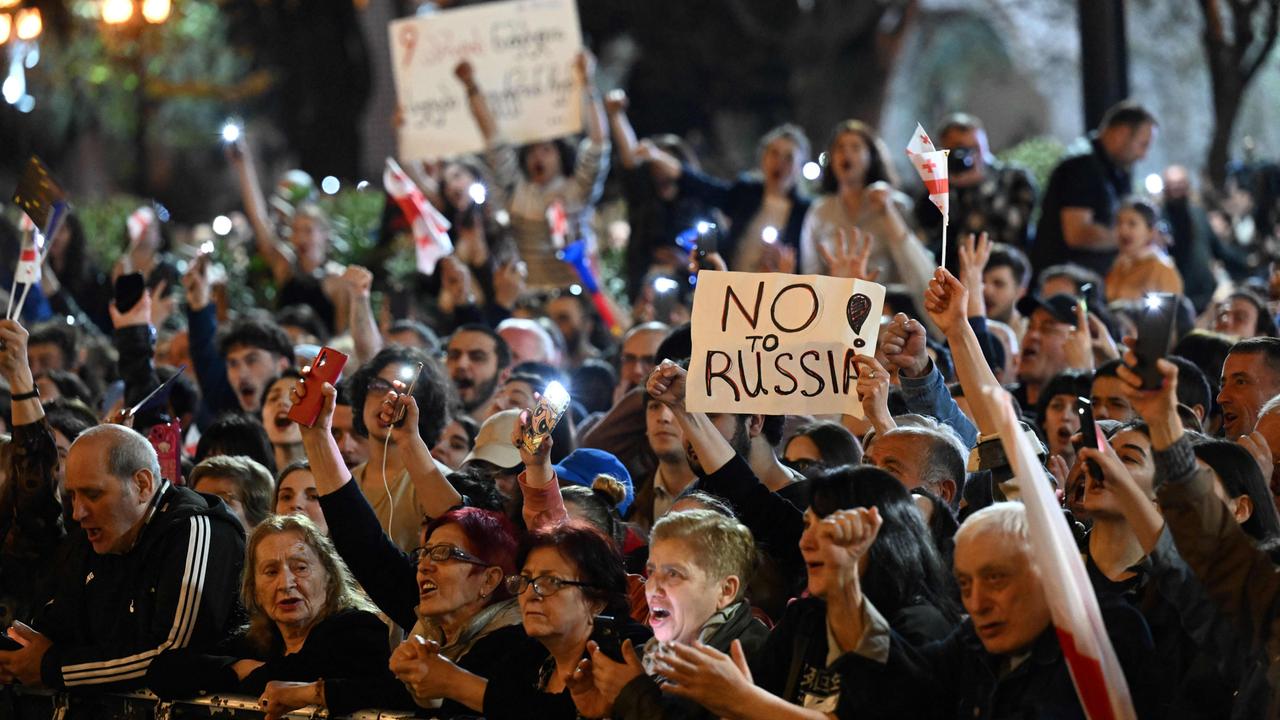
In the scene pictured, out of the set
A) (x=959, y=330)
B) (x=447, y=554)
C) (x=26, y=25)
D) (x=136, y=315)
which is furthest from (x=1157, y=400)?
(x=26, y=25)

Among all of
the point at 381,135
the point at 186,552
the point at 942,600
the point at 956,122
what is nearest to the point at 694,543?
the point at 942,600

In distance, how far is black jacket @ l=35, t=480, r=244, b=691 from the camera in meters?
6.26

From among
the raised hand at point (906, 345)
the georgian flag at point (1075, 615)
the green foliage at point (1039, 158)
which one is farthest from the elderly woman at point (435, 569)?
the green foliage at point (1039, 158)

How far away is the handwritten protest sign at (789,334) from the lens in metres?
6.09

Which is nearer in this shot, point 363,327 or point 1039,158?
point 363,327

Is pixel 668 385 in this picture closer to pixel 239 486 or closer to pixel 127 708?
pixel 239 486

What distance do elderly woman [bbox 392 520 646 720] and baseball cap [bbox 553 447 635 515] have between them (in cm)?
125

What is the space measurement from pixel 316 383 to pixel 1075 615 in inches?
113

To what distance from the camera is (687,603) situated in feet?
16.7

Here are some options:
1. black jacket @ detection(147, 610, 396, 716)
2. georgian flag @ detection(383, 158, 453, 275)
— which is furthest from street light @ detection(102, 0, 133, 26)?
black jacket @ detection(147, 610, 396, 716)

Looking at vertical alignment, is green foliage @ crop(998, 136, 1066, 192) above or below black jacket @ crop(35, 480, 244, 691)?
above

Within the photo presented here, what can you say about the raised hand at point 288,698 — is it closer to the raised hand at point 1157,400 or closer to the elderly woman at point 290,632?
the elderly woman at point 290,632

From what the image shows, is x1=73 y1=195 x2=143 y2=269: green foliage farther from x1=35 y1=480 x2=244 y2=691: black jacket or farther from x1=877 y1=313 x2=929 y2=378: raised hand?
x1=877 y1=313 x2=929 y2=378: raised hand

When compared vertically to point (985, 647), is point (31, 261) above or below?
above
